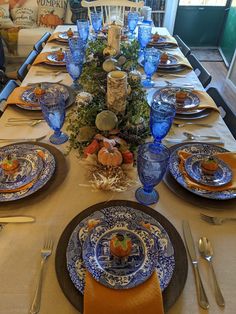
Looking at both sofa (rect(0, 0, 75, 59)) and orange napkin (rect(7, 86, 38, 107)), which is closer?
orange napkin (rect(7, 86, 38, 107))

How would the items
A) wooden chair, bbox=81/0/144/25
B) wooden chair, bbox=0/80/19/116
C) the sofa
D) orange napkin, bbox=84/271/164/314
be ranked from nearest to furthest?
orange napkin, bbox=84/271/164/314, wooden chair, bbox=0/80/19/116, wooden chair, bbox=81/0/144/25, the sofa

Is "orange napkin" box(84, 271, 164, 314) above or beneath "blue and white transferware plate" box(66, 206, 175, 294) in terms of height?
above

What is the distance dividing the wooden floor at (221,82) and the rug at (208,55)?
0.46 ft

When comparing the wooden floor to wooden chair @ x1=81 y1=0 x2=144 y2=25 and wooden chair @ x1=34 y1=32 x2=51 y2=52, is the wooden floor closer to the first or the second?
wooden chair @ x1=81 y1=0 x2=144 y2=25

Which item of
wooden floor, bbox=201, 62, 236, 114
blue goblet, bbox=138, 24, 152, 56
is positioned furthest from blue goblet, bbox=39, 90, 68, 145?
wooden floor, bbox=201, 62, 236, 114

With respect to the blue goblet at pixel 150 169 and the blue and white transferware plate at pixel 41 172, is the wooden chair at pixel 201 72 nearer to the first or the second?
the blue goblet at pixel 150 169

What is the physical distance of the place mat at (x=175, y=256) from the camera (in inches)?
21.0

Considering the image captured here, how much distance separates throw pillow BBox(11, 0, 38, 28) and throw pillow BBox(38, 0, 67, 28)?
0.29ft

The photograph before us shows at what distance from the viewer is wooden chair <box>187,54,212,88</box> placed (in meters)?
1.48

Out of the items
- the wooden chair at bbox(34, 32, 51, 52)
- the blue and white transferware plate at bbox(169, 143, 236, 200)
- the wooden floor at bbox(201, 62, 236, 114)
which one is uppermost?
the blue and white transferware plate at bbox(169, 143, 236, 200)

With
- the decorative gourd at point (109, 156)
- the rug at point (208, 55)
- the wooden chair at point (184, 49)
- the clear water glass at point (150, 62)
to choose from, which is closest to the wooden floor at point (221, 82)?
the rug at point (208, 55)

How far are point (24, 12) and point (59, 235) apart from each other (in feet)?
10.9

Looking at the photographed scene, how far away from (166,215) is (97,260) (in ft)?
0.78

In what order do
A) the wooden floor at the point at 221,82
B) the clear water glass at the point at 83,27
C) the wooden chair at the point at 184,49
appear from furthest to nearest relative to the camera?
the wooden floor at the point at 221,82
the wooden chair at the point at 184,49
the clear water glass at the point at 83,27
